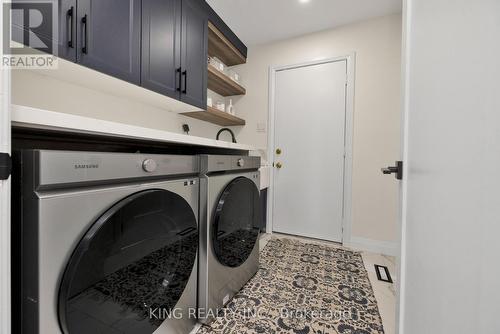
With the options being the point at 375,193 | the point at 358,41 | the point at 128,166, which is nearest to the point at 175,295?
the point at 128,166

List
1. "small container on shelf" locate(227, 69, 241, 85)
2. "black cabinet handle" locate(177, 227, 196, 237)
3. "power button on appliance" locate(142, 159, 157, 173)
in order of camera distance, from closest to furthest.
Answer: "power button on appliance" locate(142, 159, 157, 173), "black cabinet handle" locate(177, 227, 196, 237), "small container on shelf" locate(227, 69, 241, 85)

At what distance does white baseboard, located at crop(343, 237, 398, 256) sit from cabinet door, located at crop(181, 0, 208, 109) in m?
2.12

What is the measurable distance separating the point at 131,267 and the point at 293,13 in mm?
2484

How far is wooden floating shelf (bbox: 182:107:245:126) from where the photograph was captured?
2129 mm

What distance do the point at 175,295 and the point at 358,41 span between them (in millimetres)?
2761

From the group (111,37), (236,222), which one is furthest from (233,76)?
(236,222)

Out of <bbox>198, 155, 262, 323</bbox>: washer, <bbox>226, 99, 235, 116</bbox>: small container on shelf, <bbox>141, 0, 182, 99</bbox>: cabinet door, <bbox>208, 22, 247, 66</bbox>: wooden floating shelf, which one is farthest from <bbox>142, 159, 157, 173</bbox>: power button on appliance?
<bbox>226, 99, 235, 116</bbox>: small container on shelf

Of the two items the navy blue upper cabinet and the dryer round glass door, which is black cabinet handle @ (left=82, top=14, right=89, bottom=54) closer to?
the navy blue upper cabinet

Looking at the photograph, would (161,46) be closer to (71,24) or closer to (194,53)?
(194,53)

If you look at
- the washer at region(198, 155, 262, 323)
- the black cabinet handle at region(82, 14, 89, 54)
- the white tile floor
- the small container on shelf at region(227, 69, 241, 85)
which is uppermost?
the small container on shelf at region(227, 69, 241, 85)

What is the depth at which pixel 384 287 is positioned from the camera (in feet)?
4.85

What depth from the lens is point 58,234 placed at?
52cm

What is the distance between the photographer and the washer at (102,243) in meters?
0.50

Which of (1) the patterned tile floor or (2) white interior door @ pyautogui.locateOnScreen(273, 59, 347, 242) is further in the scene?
(2) white interior door @ pyautogui.locateOnScreen(273, 59, 347, 242)
